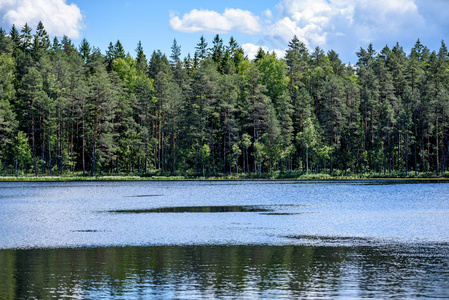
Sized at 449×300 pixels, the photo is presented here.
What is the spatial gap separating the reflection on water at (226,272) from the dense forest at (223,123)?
319 feet

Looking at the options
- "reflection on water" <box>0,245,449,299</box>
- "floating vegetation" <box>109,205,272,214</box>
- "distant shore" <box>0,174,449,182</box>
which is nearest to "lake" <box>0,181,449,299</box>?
"reflection on water" <box>0,245,449,299</box>

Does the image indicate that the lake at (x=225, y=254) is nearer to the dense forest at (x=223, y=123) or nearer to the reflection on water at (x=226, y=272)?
the reflection on water at (x=226, y=272)

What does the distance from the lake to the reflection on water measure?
0.04m

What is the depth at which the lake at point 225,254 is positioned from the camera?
20.7 m

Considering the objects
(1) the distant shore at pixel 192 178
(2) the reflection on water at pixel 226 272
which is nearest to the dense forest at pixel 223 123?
(1) the distant shore at pixel 192 178

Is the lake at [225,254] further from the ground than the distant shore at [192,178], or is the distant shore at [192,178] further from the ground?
the distant shore at [192,178]

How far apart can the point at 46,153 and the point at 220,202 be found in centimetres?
8795

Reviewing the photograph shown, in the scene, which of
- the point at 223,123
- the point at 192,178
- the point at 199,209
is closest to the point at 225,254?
the point at 199,209

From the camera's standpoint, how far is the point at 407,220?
42500mm

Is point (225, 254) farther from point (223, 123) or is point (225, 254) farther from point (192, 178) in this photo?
point (223, 123)

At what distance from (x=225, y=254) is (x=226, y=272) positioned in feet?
14.5

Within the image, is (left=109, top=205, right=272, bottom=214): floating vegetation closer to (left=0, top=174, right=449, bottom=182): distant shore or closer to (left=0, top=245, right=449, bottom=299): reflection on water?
(left=0, top=245, right=449, bottom=299): reflection on water

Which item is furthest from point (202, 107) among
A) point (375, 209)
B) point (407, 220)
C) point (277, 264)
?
point (277, 264)

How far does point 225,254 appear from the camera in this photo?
92.0 ft
